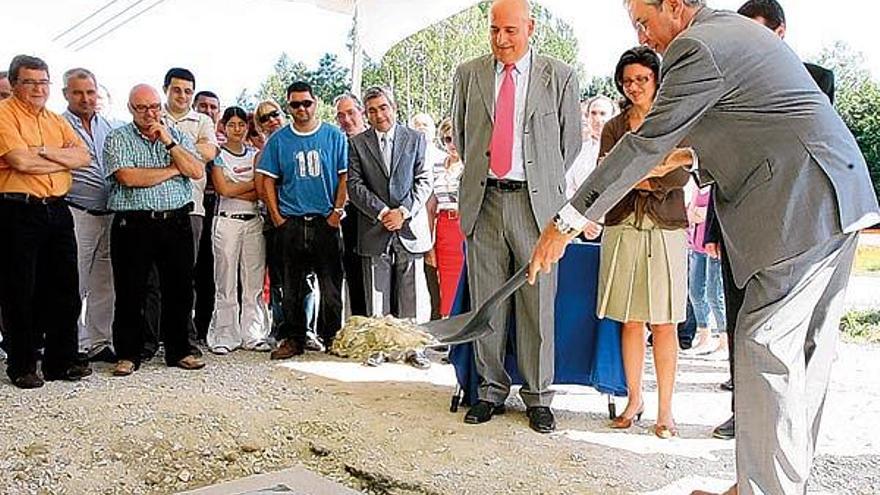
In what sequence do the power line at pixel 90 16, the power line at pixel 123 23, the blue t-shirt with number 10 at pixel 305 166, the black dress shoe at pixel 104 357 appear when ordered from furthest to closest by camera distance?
the power line at pixel 123 23, the power line at pixel 90 16, the blue t-shirt with number 10 at pixel 305 166, the black dress shoe at pixel 104 357

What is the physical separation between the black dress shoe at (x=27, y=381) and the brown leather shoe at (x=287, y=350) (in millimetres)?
1223

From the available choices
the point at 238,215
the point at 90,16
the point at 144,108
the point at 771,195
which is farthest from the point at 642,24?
the point at 90,16

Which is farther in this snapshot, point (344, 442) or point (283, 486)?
point (344, 442)

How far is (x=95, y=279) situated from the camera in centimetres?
455

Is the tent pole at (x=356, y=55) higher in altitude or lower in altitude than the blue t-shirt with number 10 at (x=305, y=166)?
higher

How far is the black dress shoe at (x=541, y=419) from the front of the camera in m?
3.32

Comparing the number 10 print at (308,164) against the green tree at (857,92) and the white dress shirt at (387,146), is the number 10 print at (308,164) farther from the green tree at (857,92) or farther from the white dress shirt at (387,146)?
the green tree at (857,92)

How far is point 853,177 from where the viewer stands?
5.99 feet

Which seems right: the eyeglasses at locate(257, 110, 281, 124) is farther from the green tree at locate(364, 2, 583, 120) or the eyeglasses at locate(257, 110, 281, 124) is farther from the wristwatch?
the green tree at locate(364, 2, 583, 120)

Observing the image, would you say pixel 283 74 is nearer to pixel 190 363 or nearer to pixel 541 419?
pixel 190 363

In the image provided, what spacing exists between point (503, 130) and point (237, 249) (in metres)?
2.13

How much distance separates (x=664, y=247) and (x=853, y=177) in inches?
54.8

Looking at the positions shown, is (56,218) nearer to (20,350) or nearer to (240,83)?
(20,350)

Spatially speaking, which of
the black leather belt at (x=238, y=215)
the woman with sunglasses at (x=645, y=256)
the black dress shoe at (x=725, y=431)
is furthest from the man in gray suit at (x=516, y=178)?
the black leather belt at (x=238, y=215)
